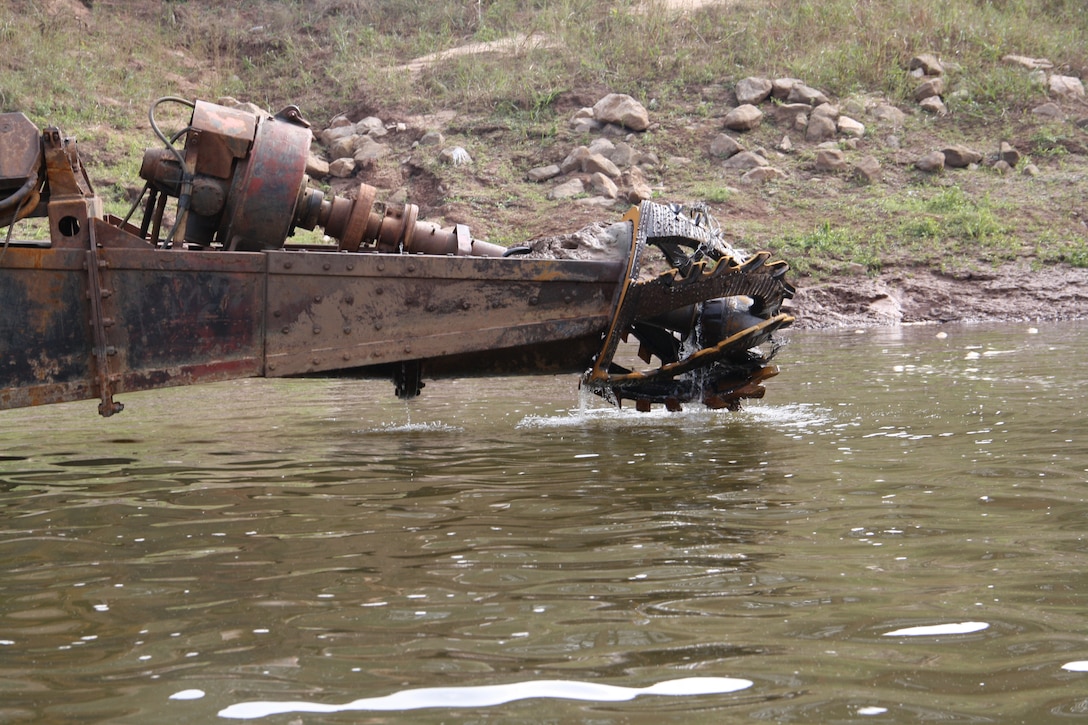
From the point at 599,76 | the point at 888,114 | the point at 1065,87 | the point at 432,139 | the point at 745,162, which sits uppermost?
the point at 599,76

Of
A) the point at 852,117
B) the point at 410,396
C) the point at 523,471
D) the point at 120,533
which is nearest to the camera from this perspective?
the point at 120,533

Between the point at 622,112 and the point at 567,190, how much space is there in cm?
228

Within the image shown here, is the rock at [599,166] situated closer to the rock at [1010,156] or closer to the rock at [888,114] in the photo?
the rock at [888,114]

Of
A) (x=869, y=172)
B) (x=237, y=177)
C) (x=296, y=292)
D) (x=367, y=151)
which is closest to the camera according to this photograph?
(x=296, y=292)

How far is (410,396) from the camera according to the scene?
5973mm

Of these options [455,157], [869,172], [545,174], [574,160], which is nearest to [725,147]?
[869,172]

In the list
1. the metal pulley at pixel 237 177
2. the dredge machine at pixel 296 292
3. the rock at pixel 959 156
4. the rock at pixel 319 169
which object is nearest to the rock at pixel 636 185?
the rock at pixel 319 169

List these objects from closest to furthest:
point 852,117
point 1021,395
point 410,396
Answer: point 410,396
point 1021,395
point 852,117

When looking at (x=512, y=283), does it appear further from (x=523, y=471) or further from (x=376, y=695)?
(x=376, y=695)

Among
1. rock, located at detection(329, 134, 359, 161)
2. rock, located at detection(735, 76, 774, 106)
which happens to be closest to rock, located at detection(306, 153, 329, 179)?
rock, located at detection(329, 134, 359, 161)

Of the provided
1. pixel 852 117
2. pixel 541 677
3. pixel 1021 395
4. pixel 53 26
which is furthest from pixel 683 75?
pixel 541 677

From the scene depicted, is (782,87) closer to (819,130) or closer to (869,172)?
(819,130)

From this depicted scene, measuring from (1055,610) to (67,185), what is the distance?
4.20 metres

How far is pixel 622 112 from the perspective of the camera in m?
17.4
